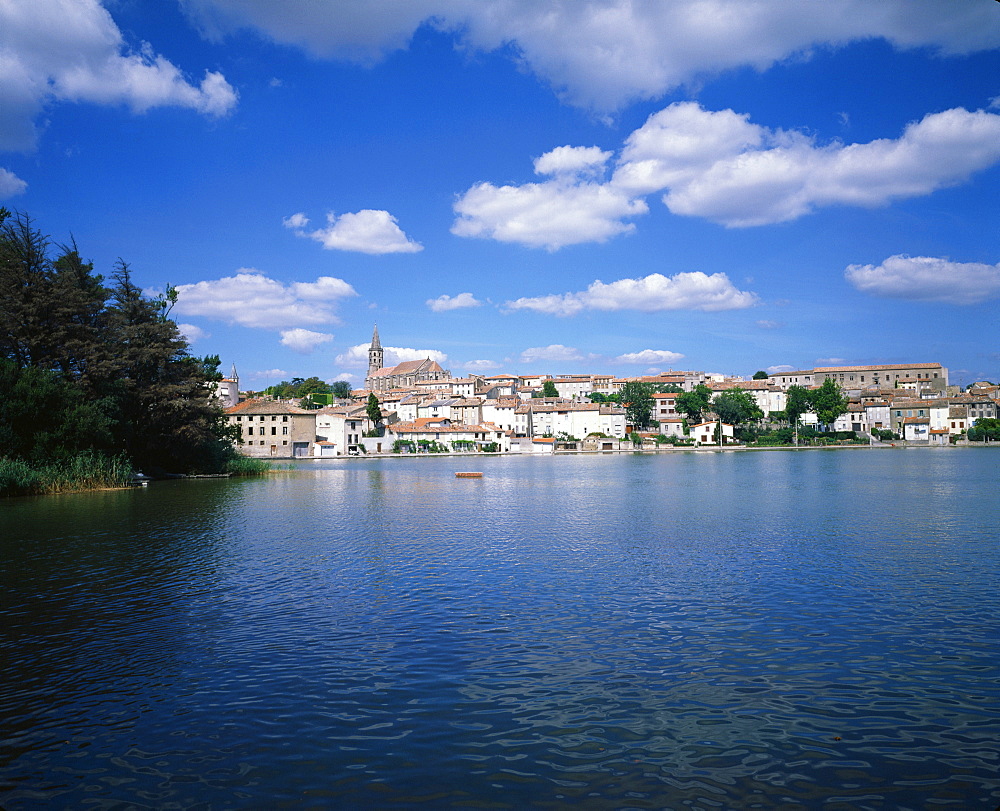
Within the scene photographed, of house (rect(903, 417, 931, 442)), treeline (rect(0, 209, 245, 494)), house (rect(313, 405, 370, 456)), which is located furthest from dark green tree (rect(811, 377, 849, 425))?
treeline (rect(0, 209, 245, 494))

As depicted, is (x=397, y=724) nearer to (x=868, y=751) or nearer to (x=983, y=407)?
(x=868, y=751)

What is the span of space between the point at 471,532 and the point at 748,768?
1623 cm

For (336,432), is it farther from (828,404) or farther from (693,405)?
(828,404)

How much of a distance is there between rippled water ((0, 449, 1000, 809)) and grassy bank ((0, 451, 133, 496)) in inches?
583

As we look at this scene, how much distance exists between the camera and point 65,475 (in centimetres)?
3469

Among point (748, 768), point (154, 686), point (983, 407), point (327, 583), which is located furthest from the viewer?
point (983, 407)

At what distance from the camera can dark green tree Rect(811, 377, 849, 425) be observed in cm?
12100

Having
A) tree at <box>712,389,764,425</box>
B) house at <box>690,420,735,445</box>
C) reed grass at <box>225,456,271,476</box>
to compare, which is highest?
tree at <box>712,389,764,425</box>

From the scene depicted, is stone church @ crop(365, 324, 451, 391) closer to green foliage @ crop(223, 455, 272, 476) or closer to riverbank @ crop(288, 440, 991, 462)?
riverbank @ crop(288, 440, 991, 462)

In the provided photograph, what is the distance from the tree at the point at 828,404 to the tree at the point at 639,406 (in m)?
29.1

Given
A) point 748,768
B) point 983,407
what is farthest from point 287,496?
A: point 983,407

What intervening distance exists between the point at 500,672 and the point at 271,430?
86.8 metres

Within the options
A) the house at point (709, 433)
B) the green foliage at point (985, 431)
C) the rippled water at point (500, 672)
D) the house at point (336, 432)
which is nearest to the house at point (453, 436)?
the house at point (336, 432)

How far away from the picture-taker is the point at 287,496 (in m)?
36.1
